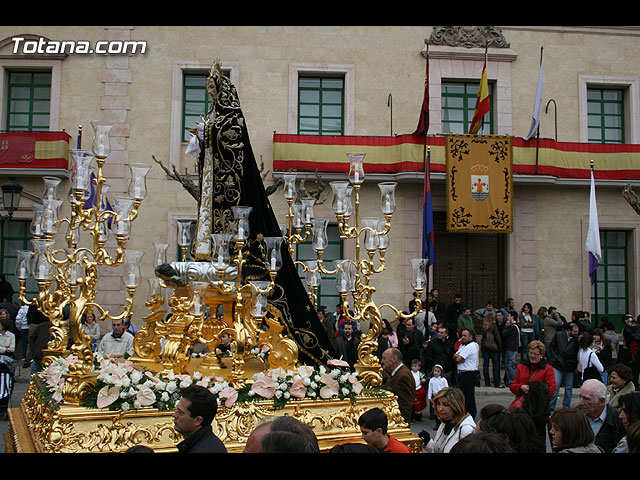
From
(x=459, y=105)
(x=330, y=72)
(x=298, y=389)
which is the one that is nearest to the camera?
(x=298, y=389)

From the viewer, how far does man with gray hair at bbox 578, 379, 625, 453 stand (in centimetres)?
495

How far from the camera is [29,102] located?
1741 cm

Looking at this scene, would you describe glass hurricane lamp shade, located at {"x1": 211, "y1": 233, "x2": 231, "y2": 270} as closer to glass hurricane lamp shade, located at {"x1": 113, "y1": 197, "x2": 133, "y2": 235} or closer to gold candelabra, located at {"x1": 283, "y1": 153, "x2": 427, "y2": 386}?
glass hurricane lamp shade, located at {"x1": 113, "y1": 197, "x2": 133, "y2": 235}

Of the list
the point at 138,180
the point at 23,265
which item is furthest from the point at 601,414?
the point at 23,265

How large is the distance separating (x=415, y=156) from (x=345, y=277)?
11.0 metres

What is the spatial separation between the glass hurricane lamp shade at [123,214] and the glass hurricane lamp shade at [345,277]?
1.83 metres

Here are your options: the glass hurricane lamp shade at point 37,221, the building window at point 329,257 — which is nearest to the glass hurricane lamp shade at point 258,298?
the glass hurricane lamp shade at point 37,221

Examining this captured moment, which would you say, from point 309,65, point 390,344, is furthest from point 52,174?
point 390,344

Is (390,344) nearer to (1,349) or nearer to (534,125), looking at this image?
(1,349)

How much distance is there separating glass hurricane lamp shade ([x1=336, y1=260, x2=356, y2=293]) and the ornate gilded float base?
943mm

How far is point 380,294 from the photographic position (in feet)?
55.4

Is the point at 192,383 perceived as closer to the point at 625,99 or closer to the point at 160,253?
the point at 160,253

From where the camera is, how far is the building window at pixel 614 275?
18.0 metres

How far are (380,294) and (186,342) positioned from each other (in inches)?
446
